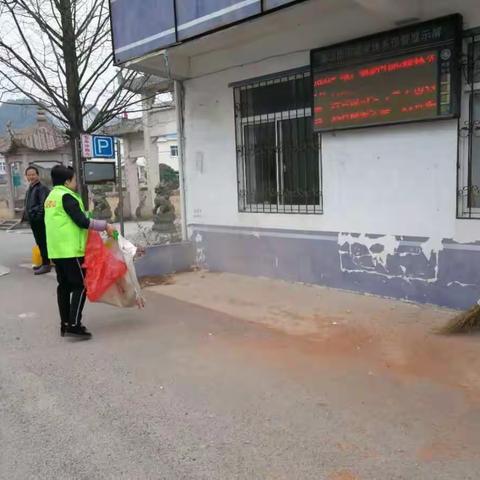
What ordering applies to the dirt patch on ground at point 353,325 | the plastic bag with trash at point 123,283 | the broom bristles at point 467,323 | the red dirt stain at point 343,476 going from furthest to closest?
the plastic bag with trash at point 123,283, the broom bristles at point 467,323, the dirt patch on ground at point 353,325, the red dirt stain at point 343,476

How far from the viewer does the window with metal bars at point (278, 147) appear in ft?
22.4

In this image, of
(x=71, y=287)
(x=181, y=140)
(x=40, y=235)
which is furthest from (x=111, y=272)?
(x=40, y=235)

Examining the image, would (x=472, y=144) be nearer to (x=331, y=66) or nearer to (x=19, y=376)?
(x=331, y=66)

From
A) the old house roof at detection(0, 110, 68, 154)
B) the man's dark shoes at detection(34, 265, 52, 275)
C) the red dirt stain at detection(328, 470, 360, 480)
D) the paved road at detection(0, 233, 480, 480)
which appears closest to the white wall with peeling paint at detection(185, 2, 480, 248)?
the paved road at detection(0, 233, 480, 480)

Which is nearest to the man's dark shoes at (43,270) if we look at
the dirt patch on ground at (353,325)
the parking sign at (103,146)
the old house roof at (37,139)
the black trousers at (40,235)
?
the black trousers at (40,235)

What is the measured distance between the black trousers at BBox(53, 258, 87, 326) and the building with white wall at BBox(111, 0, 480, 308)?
287 centimetres

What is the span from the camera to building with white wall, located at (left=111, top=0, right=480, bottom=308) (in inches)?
210

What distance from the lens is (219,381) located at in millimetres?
4113

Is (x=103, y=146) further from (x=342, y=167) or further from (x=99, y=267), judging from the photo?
(x=342, y=167)

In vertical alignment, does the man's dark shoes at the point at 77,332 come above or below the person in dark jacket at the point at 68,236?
below

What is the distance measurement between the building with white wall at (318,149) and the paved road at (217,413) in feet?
5.82

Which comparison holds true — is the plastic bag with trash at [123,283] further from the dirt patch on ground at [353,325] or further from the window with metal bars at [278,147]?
the window with metal bars at [278,147]

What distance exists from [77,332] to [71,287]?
0.44 meters

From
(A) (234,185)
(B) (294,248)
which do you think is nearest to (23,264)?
(A) (234,185)
